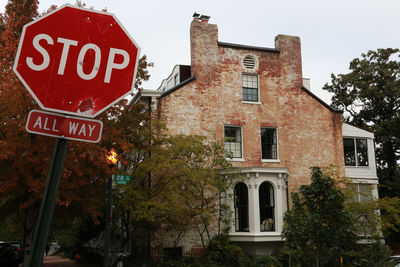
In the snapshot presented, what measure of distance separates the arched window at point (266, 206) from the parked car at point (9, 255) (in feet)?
47.2

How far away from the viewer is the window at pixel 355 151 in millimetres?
24703

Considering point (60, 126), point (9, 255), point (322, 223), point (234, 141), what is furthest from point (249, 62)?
point (60, 126)

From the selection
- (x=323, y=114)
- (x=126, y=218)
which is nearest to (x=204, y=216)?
(x=126, y=218)

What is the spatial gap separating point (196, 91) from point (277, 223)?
8374 millimetres

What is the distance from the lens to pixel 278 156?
22344 millimetres

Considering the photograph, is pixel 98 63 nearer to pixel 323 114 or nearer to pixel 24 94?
pixel 24 94

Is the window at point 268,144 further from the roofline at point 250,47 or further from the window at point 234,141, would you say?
the roofline at point 250,47

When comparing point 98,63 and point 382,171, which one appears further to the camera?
point 382,171

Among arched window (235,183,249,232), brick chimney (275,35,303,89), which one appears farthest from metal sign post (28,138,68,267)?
brick chimney (275,35,303,89)

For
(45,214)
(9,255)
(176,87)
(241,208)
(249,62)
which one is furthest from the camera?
(249,62)

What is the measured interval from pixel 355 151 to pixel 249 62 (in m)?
9.02

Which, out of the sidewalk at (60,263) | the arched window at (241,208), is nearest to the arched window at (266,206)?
the arched window at (241,208)

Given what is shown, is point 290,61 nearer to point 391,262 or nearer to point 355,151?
point 355,151

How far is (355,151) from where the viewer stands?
81.0ft
